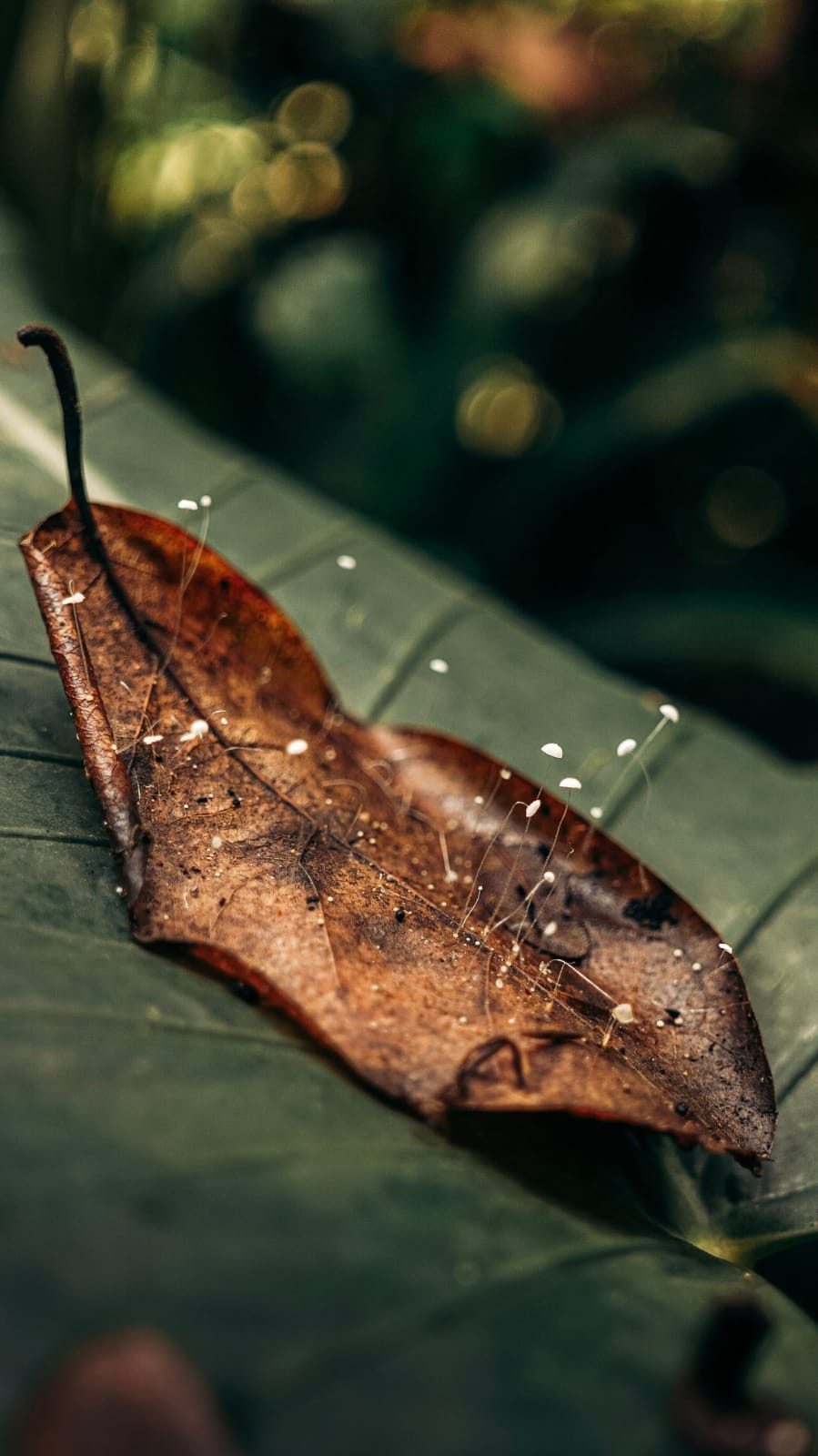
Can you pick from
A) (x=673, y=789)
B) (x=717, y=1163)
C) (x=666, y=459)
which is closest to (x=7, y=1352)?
(x=717, y=1163)

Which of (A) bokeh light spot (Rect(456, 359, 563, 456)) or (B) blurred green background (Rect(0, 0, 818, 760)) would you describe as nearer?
(B) blurred green background (Rect(0, 0, 818, 760))

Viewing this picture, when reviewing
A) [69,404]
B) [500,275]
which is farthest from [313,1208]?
[500,275]

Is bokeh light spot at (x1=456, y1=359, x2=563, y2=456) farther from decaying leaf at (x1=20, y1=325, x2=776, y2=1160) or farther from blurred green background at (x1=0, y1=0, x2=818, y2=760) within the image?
decaying leaf at (x1=20, y1=325, x2=776, y2=1160)

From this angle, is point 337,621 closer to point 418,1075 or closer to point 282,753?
point 282,753

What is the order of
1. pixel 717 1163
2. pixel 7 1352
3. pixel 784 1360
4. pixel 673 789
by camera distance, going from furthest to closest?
pixel 673 789, pixel 717 1163, pixel 784 1360, pixel 7 1352

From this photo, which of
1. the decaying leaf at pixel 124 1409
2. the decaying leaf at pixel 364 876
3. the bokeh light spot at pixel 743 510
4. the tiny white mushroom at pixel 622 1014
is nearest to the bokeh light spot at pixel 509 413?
the bokeh light spot at pixel 743 510

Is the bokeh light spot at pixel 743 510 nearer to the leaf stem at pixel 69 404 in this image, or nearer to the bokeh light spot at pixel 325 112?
the bokeh light spot at pixel 325 112

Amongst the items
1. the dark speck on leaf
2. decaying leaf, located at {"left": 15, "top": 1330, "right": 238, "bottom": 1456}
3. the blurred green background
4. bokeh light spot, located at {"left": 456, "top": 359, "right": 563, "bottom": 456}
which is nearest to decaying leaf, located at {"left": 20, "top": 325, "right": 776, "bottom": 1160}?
the dark speck on leaf
